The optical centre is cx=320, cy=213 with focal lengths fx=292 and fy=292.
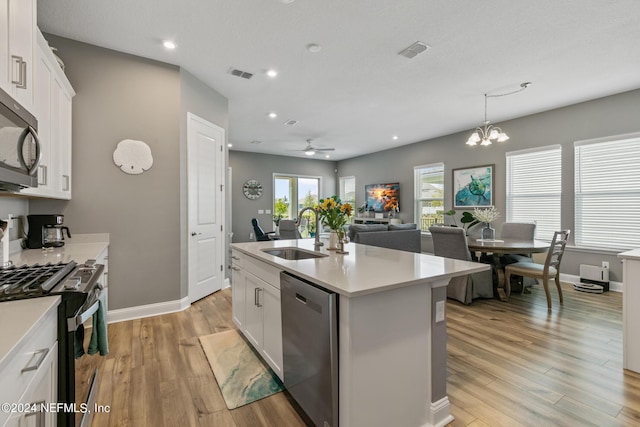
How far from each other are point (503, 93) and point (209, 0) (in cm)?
398

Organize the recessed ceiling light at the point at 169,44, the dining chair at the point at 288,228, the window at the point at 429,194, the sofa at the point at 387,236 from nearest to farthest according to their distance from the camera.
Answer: the recessed ceiling light at the point at 169,44
the sofa at the point at 387,236
the dining chair at the point at 288,228
the window at the point at 429,194

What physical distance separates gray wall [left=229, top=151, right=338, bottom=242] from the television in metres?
2.19

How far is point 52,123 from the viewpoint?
→ 2.32 metres

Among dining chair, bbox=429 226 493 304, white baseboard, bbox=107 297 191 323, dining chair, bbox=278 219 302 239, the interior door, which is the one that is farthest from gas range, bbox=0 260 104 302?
dining chair, bbox=278 219 302 239

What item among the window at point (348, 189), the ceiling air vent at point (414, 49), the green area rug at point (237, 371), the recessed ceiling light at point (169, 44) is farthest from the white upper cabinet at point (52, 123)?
the window at point (348, 189)

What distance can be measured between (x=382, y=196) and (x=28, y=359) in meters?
7.76

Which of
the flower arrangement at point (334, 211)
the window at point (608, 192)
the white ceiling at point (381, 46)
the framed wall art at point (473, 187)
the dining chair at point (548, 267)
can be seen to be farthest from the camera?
the framed wall art at point (473, 187)

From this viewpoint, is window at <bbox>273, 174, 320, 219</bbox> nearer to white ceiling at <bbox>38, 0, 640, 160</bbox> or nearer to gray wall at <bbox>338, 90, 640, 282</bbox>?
gray wall at <bbox>338, 90, 640, 282</bbox>

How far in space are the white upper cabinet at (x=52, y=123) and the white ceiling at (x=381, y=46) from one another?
64 centimetres

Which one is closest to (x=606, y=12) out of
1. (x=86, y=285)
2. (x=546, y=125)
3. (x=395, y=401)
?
(x=546, y=125)

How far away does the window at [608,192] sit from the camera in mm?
4113

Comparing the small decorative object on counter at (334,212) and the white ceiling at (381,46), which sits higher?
the white ceiling at (381,46)

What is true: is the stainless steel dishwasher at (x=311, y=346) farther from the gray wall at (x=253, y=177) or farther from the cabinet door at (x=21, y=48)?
the gray wall at (x=253, y=177)

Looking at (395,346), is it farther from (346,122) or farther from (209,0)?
(346,122)
